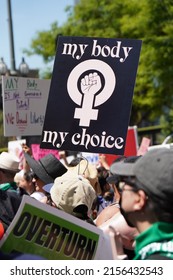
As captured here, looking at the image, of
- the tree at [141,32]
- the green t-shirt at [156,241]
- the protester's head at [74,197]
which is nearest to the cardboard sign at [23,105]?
the protester's head at [74,197]

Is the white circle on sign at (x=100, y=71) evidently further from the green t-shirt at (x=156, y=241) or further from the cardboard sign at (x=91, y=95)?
the green t-shirt at (x=156, y=241)

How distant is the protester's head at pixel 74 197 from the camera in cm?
338

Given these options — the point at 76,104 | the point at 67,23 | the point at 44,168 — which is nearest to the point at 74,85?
the point at 76,104

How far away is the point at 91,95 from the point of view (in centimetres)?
485

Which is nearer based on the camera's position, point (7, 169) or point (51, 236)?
point (51, 236)

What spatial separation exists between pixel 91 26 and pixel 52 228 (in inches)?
1069

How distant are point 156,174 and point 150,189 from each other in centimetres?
6

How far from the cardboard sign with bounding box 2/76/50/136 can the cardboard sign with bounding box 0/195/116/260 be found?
5.91 m

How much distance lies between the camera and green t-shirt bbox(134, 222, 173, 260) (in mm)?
2508

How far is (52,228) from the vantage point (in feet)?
8.84

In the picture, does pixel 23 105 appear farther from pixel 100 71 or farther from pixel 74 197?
pixel 74 197

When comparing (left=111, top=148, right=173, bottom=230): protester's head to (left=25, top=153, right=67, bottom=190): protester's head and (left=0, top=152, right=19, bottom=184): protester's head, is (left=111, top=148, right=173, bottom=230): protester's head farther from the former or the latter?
(left=0, top=152, right=19, bottom=184): protester's head

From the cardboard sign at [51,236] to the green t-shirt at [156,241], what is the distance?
11cm

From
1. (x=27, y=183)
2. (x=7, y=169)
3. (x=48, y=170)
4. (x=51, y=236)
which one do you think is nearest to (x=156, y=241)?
(x=51, y=236)
